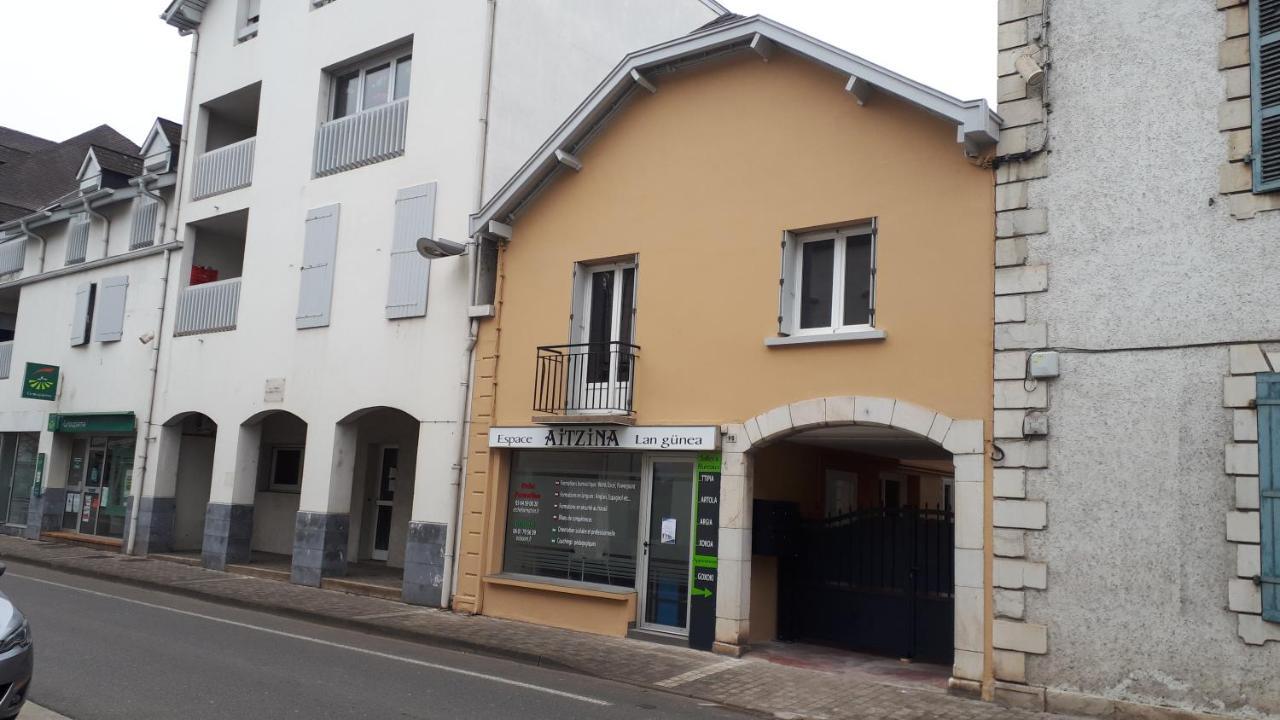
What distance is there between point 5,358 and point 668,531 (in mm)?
20675

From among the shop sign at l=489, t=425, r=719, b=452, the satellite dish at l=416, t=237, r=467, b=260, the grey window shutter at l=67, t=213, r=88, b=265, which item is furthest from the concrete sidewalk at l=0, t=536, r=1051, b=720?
the grey window shutter at l=67, t=213, r=88, b=265

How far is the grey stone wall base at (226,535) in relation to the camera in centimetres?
1797

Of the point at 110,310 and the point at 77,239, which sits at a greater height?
the point at 77,239

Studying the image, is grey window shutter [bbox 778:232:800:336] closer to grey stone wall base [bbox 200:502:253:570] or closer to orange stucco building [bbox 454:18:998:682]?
orange stucco building [bbox 454:18:998:682]

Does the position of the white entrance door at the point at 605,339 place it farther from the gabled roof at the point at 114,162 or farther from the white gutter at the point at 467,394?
the gabled roof at the point at 114,162

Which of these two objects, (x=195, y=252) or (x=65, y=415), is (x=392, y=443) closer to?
(x=195, y=252)

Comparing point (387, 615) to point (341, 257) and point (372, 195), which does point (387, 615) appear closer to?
point (341, 257)

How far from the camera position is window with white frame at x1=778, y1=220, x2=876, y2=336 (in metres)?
11.1

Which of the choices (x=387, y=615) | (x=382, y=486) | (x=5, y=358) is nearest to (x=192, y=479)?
(x=382, y=486)

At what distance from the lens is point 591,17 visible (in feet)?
57.0

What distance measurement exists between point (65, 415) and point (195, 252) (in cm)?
528

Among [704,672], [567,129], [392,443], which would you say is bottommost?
[704,672]

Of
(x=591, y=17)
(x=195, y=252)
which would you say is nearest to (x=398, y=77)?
(x=591, y=17)

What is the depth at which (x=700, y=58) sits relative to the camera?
12.6 meters
